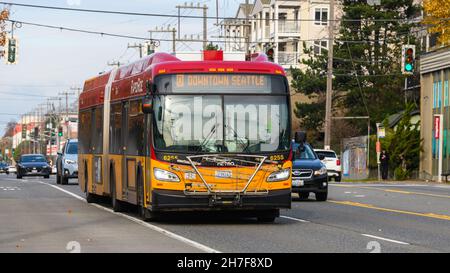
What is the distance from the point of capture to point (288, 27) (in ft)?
346

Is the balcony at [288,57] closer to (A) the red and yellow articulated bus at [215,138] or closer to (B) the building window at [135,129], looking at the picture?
(B) the building window at [135,129]

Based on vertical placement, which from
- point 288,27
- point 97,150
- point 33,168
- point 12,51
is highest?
point 288,27

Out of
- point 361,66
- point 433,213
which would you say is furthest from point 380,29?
point 433,213

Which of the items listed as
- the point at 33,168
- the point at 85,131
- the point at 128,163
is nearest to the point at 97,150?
the point at 85,131

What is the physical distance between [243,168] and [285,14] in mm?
85763

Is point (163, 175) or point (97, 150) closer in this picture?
point (163, 175)

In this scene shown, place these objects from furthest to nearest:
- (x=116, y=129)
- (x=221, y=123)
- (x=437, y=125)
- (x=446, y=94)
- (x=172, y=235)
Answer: (x=446, y=94)
(x=437, y=125)
(x=116, y=129)
(x=221, y=123)
(x=172, y=235)

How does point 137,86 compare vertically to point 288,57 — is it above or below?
below

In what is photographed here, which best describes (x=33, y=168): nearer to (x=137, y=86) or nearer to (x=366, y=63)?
(x=366, y=63)

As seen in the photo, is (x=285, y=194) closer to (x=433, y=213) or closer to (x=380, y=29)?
(x=433, y=213)

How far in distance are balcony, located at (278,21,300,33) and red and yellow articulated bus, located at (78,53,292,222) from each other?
8304cm

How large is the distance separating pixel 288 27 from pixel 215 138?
8532 centimetres

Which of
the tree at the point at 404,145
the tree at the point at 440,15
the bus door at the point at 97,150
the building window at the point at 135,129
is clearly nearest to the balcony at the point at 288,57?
the tree at the point at 440,15

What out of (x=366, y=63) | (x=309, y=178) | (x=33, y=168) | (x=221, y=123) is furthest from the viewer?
(x=366, y=63)
